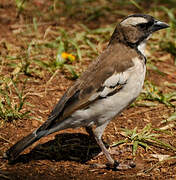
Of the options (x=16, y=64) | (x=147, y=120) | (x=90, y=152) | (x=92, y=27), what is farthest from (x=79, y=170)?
(x=92, y=27)

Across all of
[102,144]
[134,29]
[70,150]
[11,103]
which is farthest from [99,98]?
[11,103]

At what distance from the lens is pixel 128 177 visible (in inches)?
186

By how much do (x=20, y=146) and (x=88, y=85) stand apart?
42.9 inches

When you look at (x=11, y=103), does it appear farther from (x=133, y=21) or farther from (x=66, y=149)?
(x=133, y=21)

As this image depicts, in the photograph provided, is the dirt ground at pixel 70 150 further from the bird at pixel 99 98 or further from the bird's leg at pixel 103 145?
the bird at pixel 99 98

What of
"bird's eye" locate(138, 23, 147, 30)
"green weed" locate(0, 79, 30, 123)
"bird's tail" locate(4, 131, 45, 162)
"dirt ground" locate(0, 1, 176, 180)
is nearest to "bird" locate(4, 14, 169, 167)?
"bird's tail" locate(4, 131, 45, 162)

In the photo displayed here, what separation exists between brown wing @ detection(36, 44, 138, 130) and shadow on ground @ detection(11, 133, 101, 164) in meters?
0.47

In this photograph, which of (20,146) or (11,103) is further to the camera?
A: (11,103)

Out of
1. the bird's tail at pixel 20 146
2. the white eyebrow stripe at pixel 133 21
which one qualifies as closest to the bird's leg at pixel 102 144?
the bird's tail at pixel 20 146

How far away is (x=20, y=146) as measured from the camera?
15.7 feet

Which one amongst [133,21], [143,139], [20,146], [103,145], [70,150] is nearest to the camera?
[20,146]

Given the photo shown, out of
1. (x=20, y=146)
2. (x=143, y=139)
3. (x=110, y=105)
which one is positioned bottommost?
(x=143, y=139)

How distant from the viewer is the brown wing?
484 cm

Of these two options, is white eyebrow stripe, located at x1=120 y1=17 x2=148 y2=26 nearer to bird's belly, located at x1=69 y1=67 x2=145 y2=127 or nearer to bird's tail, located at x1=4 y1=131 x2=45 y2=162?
bird's belly, located at x1=69 y1=67 x2=145 y2=127
